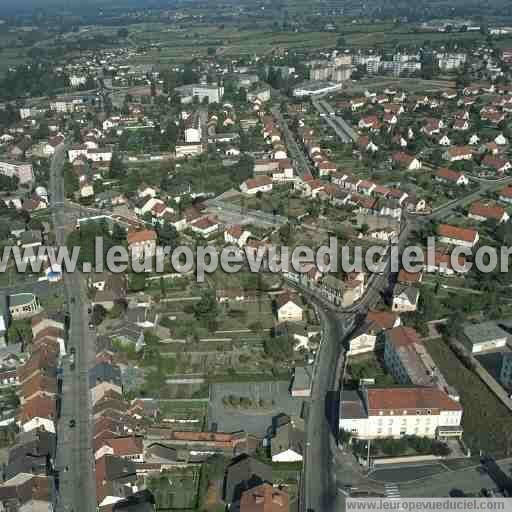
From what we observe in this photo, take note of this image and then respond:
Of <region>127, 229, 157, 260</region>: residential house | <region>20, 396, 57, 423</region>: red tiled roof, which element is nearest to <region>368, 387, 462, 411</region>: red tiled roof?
<region>20, 396, 57, 423</region>: red tiled roof

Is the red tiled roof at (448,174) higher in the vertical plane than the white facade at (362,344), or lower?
higher

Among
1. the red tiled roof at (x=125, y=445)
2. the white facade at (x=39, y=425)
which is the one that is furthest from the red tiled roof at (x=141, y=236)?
the red tiled roof at (x=125, y=445)

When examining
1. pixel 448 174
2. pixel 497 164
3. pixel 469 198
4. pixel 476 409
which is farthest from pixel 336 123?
pixel 476 409

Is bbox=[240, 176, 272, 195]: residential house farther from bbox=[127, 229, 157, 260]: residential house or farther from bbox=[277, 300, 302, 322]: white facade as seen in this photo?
bbox=[277, 300, 302, 322]: white facade

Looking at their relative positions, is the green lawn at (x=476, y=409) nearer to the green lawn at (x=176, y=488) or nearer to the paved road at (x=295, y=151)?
the green lawn at (x=176, y=488)

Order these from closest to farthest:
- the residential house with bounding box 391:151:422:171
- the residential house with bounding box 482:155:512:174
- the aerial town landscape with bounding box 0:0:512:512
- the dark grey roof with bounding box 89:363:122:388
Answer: the aerial town landscape with bounding box 0:0:512:512 → the dark grey roof with bounding box 89:363:122:388 → the residential house with bounding box 482:155:512:174 → the residential house with bounding box 391:151:422:171

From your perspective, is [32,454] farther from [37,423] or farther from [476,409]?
[476,409]

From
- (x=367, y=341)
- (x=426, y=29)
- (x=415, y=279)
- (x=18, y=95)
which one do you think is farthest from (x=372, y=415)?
(x=426, y=29)
